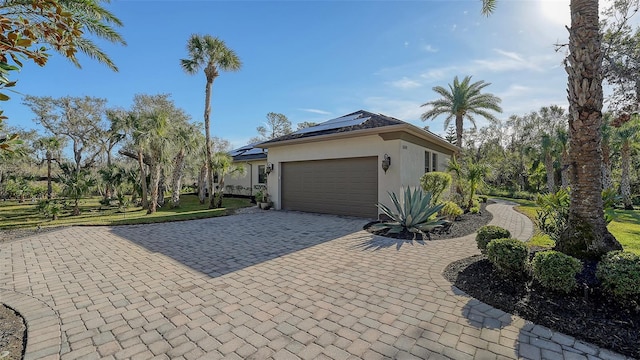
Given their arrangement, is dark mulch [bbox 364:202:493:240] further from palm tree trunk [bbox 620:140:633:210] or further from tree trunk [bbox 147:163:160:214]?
palm tree trunk [bbox 620:140:633:210]

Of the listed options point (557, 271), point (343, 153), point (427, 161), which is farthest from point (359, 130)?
point (557, 271)

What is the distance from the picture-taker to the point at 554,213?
4852mm

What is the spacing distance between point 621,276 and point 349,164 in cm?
821

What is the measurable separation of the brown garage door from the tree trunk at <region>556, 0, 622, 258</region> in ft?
20.1

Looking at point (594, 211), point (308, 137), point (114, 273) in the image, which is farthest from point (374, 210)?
point (114, 273)

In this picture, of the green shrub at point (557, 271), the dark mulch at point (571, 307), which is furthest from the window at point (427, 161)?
the green shrub at point (557, 271)

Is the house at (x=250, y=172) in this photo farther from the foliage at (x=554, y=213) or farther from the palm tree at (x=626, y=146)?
the palm tree at (x=626, y=146)

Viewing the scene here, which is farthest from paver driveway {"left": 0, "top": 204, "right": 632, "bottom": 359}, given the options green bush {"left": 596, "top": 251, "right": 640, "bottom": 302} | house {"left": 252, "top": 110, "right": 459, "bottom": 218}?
house {"left": 252, "top": 110, "right": 459, "bottom": 218}

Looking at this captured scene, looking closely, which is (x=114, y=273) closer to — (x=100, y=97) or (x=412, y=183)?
(x=412, y=183)

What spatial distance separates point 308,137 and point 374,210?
13.5 ft

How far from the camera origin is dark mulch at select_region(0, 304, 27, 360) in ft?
8.31

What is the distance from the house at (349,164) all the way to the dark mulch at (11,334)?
8.73m

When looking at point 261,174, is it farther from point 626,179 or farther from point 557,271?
point 626,179

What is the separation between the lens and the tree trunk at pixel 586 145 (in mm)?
3990
